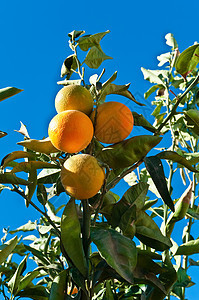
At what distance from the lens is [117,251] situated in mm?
688

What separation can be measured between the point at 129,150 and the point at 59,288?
37cm

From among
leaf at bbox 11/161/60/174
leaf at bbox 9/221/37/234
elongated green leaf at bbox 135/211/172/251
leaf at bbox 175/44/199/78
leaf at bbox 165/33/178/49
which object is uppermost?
leaf at bbox 165/33/178/49

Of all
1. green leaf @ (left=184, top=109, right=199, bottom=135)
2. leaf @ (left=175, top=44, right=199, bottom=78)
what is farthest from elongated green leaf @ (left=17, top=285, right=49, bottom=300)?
leaf @ (left=175, top=44, right=199, bottom=78)

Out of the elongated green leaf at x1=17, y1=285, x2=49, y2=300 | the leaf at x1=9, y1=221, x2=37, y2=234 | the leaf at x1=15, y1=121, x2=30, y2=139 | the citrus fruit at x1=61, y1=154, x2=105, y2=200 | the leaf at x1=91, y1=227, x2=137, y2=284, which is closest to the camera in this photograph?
the leaf at x1=91, y1=227, x2=137, y2=284

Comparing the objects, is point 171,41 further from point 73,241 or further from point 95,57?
point 73,241

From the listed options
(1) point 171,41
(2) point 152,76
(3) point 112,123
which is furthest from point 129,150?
(1) point 171,41

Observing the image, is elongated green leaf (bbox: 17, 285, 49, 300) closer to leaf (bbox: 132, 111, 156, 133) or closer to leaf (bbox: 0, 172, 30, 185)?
leaf (bbox: 0, 172, 30, 185)

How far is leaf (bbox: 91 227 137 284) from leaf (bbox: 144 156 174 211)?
0.14m

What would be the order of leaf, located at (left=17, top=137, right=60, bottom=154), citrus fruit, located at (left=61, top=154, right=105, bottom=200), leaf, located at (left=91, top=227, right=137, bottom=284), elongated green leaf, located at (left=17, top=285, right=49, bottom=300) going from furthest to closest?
elongated green leaf, located at (left=17, top=285, right=49, bottom=300)
leaf, located at (left=17, top=137, right=60, bottom=154)
citrus fruit, located at (left=61, top=154, right=105, bottom=200)
leaf, located at (left=91, top=227, right=137, bottom=284)

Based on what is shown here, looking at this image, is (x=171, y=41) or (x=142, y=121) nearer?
(x=142, y=121)

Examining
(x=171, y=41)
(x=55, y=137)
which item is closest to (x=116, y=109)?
(x=55, y=137)

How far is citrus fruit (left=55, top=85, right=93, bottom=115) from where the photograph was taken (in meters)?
0.86

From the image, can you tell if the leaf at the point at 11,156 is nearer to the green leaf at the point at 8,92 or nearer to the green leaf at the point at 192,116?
the green leaf at the point at 8,92

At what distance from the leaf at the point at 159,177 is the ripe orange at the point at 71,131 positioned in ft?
0.53
